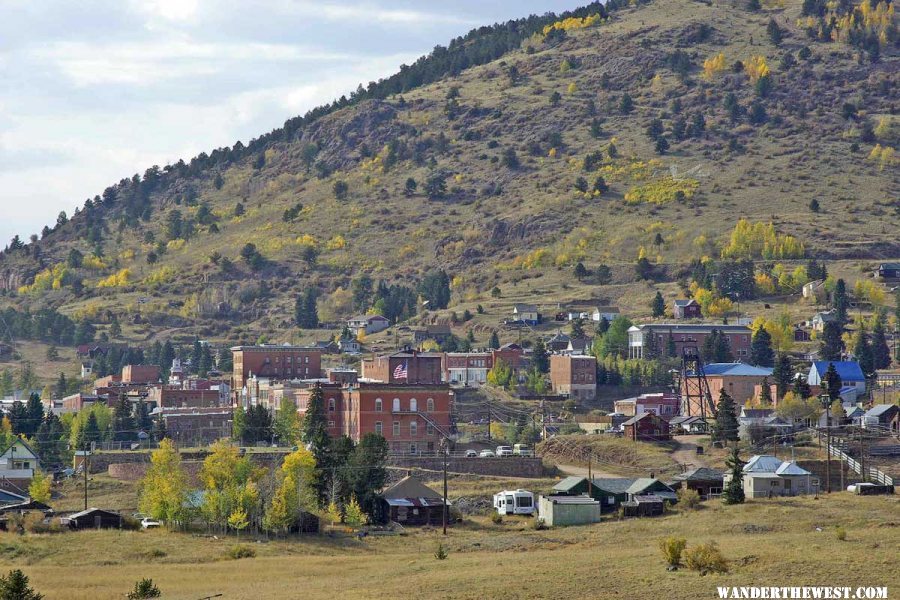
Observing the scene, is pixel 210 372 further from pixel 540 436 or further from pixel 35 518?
pixel 35 518

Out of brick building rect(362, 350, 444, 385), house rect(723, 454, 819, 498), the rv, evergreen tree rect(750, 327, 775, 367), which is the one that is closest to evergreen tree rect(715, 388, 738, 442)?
house rect(723, 454, 819, 498)

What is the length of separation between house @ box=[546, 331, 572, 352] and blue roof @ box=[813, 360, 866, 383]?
38394 mm

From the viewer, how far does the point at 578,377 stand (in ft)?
554

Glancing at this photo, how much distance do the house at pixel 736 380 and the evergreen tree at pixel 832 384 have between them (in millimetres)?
10120

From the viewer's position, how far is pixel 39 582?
7562cm

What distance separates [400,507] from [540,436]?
140 feet

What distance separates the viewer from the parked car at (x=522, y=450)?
424 feet

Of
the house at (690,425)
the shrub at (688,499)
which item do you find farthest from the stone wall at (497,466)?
the shrub at (688,499)

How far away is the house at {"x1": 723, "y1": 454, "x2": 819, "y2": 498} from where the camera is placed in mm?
102688

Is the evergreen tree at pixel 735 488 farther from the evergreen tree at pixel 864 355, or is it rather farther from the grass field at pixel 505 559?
the evergreen tree at pixel 864 355

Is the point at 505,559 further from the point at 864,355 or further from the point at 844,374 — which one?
the point at 864,355

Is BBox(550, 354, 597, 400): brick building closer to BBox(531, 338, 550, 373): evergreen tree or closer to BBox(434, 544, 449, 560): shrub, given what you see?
BBox(531, 338, 550, 373): evergreen tree

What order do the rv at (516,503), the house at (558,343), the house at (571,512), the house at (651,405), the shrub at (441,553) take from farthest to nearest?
the house at (558,343)
the house at (651,405)
the rv at (516,503)
the house at (571,512)
the shrub at (441,553)

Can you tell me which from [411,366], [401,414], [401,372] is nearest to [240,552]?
[401,414]
